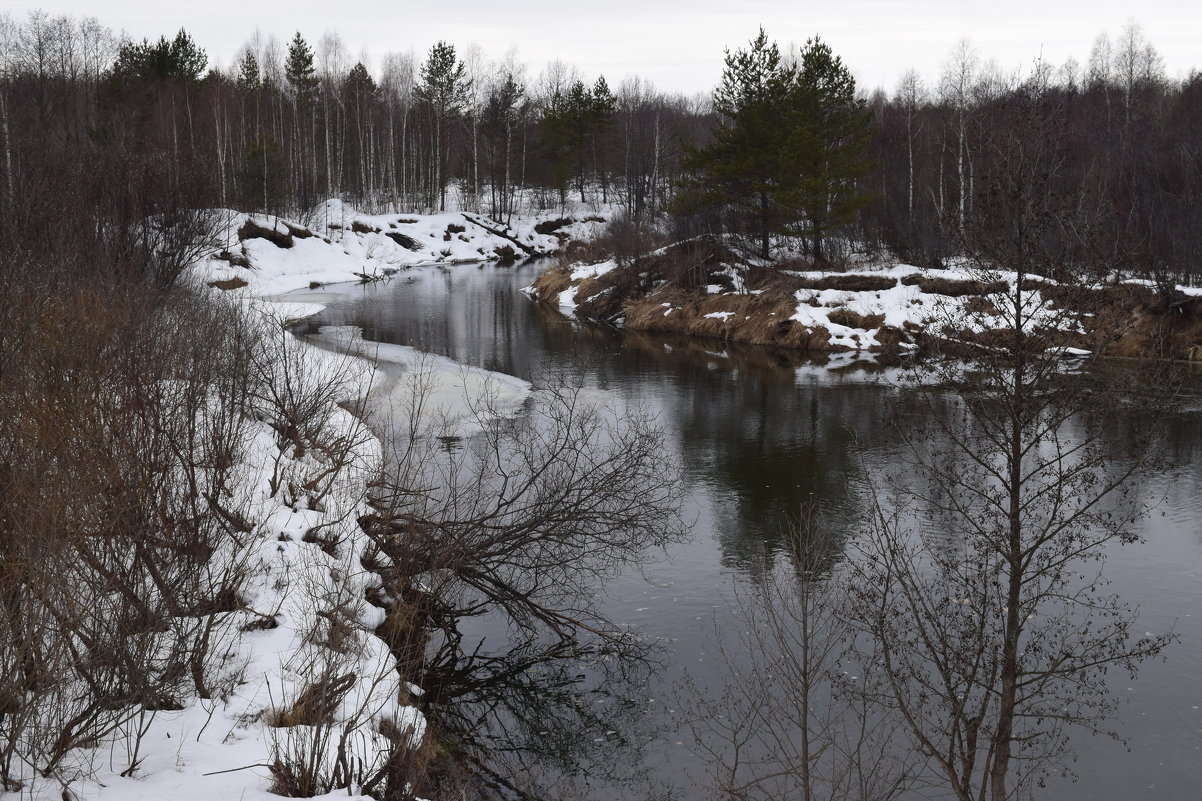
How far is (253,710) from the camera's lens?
8383mm

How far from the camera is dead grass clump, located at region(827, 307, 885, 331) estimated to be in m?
33.2

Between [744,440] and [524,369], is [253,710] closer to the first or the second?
[744,440]

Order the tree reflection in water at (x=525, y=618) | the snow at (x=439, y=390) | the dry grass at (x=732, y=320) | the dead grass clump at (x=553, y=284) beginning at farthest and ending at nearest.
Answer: the dead grass clump at (x=553, y=284) → the dry grass at (x=732, y=320) → the snow at (x=439, y=390) → the tree reflection in water at (x=525, y=618)

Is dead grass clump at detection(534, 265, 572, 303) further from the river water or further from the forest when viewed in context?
the forest

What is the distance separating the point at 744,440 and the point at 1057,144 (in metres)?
11.4

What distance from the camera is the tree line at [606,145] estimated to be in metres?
24.6

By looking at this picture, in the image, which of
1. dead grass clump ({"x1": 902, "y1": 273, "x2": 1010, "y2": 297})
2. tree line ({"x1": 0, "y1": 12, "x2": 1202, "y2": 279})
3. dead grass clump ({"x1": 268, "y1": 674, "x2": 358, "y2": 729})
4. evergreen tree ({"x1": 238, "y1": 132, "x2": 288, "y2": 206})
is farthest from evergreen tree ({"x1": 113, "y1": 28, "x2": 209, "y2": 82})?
dead grass clump ({"x1": 268, "y1": 674, "x2": 358, "y2": 729})

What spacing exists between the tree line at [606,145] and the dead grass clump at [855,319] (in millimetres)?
3176

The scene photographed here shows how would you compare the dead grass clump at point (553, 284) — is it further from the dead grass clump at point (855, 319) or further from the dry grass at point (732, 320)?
the dead grass clump at point (855, 319)

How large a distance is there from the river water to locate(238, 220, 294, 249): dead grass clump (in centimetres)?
1460

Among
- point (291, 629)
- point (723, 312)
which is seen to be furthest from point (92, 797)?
point (723, 312)

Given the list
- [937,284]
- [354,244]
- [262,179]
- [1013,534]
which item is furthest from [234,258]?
[1013,534]

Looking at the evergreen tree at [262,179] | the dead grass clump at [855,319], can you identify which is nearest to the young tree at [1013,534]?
the dead grass clump at [855,319]

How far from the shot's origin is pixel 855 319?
110 ft
